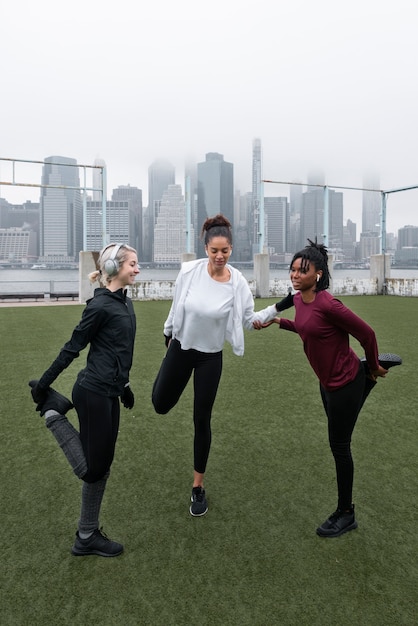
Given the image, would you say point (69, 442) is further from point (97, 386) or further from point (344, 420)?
point (344, 420)

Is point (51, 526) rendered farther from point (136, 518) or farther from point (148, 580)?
point (148, 580)

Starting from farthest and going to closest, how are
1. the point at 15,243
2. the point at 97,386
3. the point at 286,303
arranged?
the point at 15,243
the point at 286,303
the point at 97,386

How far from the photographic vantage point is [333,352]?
9.19 ft

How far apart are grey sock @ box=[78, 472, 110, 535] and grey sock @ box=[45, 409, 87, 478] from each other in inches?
4.8

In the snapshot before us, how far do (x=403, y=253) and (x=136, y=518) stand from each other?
2441 cm

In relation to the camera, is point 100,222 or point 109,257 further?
point 100,222

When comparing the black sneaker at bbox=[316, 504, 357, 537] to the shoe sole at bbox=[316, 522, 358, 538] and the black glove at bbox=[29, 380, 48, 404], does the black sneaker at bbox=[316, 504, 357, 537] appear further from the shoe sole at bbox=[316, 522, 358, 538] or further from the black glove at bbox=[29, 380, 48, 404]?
the black glove at bbox=[29, 380, 48, 404]

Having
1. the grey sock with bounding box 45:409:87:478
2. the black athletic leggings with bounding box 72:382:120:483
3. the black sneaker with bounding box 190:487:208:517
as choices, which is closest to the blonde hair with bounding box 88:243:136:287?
the black athletic leggings with bounding box 72:382:120:483

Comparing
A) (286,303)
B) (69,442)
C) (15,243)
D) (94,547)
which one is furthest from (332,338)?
(15,243)

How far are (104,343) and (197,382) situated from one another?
2.75 feet

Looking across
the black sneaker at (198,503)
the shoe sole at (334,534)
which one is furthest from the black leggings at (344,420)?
the black sneaker at (198,503)

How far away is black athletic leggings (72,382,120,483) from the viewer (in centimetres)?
255

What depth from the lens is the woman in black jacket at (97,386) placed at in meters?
2.54

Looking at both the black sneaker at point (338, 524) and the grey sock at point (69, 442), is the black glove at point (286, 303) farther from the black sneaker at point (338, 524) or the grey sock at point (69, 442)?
the grey sock at point (69, 442)
